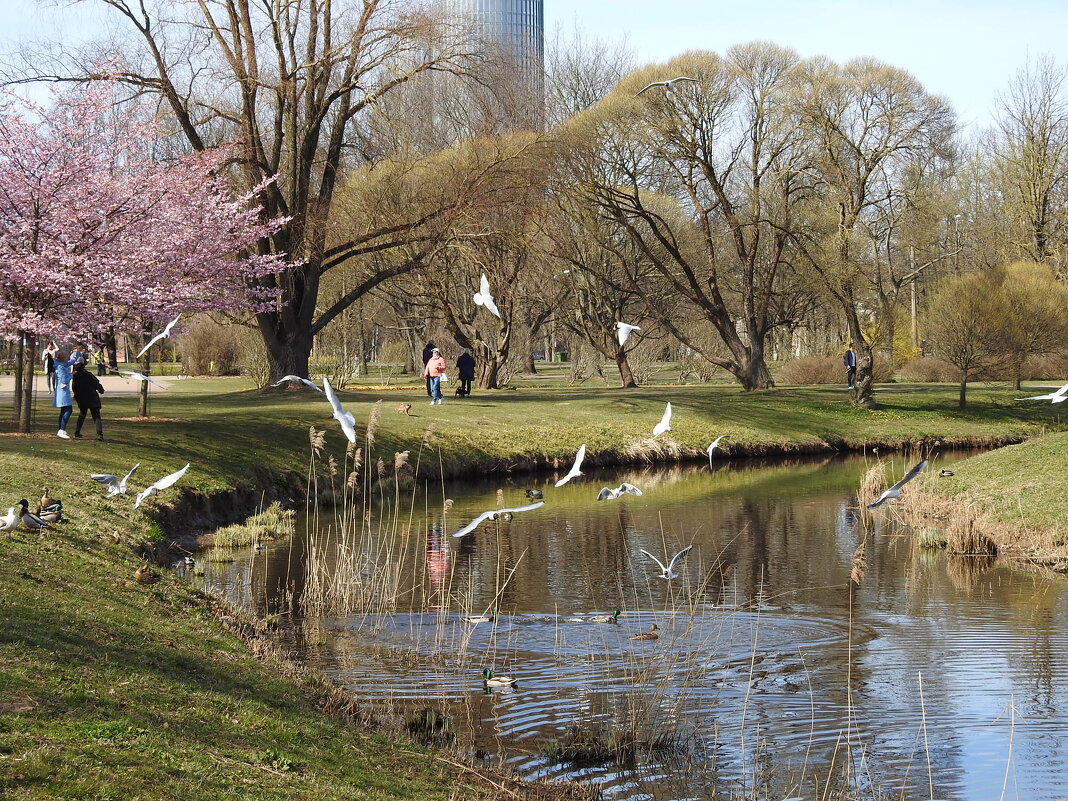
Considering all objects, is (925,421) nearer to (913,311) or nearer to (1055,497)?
(1055,497)

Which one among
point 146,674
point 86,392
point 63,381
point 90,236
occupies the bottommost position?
point 146,674

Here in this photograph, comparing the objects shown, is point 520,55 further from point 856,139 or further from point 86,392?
point 86,392

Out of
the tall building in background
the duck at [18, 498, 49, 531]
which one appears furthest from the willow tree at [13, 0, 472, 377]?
the duck at [18, 498, 49, 531]

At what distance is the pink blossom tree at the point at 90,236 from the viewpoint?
2084 centimetres

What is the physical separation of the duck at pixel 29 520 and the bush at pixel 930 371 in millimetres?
50727

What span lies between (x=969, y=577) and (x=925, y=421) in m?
25.9

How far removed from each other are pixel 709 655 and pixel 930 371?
51.5 meters

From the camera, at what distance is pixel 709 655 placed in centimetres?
1145

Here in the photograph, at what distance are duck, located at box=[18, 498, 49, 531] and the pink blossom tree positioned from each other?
866 cm

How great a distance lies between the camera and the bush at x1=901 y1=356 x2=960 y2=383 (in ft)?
189

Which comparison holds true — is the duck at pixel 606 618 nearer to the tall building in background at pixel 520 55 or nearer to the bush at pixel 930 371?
the tall building in background at pixel 520 55

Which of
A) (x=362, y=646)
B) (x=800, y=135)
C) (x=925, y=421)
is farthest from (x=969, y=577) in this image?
(x=800, y=135)

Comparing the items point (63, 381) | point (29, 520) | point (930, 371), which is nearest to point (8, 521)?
point (29, 520)

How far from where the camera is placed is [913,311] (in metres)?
68.7
